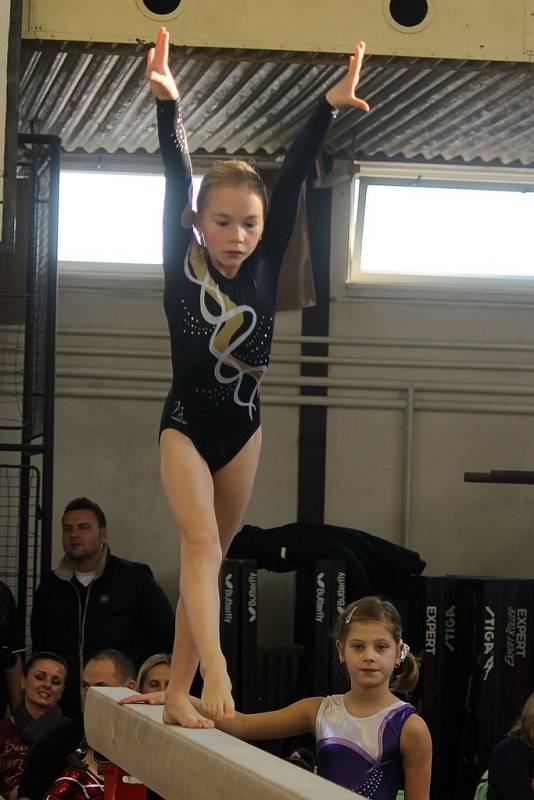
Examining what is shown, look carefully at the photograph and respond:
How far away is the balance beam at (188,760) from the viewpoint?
204 centimetres

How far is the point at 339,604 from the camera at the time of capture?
5734 millimetres

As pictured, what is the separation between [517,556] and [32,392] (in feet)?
8.79

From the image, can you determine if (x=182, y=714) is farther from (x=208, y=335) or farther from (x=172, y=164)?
(x=172, y=164)

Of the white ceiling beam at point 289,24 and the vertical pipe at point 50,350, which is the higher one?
the white ceiling beam at point 289,24

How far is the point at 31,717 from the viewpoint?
4781mm

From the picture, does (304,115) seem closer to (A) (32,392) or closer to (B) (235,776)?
(A) (32,392)

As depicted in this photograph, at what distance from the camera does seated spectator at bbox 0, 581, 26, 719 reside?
5.28 metres

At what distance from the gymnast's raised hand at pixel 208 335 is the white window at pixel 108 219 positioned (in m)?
3.97

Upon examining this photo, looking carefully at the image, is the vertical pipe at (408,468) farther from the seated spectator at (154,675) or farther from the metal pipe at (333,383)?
the seated spectator at (154,675)

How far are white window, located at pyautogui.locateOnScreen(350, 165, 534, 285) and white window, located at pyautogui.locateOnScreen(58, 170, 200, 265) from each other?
3.19 feet

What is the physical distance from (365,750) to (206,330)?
41.6 inches

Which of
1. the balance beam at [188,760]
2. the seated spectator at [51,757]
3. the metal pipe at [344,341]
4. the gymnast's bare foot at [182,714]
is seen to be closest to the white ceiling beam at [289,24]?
the metal pipe at [344,341]

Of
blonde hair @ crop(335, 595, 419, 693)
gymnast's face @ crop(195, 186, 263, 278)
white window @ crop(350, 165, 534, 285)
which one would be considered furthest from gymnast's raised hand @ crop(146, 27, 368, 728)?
white window @ crop(350, 165, 534, 285)

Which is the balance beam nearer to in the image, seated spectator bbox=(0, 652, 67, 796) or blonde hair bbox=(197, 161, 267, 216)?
blonde hair bbox=(197, 161, 267, 216)
